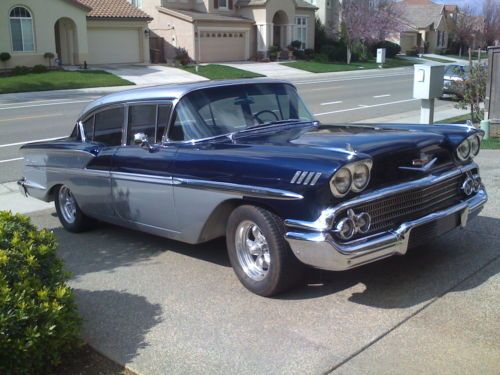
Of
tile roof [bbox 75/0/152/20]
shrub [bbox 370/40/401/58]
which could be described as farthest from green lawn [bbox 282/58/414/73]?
tile roof [bbox 75/0/152/20]

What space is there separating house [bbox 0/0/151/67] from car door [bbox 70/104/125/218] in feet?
100

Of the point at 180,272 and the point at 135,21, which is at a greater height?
the point at 135,21

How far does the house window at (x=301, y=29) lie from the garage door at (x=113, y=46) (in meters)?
16.0

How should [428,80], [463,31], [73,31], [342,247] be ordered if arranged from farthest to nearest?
[463,31]
[73,31]
[428,80]
[342,247]

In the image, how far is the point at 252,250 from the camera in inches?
182

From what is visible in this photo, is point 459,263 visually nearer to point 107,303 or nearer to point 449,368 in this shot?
point 449,368

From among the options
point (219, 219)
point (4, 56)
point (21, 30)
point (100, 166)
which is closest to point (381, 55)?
point (21, 30)

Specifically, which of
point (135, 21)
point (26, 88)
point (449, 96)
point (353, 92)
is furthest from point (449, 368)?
point (135, 21)

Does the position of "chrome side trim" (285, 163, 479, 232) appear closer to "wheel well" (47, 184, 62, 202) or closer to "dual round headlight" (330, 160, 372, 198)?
"dual round headlight" (330, 160, 372, 198)

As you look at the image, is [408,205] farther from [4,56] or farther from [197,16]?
[197,16]

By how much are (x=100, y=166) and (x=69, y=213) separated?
3.65ft

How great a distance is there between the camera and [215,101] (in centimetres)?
530

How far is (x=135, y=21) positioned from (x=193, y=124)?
37.5 metres

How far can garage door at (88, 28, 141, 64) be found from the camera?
39438 mm
